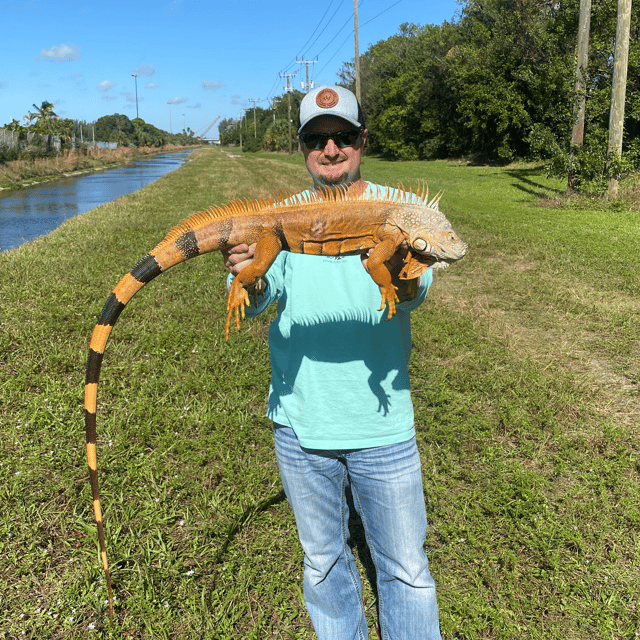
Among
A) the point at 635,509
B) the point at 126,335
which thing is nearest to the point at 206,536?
the point at 635,509

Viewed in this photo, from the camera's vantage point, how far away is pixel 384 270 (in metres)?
2.33

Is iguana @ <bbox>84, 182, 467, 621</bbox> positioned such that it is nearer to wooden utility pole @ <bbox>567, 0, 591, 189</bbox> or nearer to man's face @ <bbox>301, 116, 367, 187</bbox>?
man's face @ <bbox>301, 116, 367, 187</bbox>

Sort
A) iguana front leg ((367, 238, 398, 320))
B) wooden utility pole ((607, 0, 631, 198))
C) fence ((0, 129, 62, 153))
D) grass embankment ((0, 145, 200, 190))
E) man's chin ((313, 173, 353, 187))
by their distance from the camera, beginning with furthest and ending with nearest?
fence ((0, 129, 62, 153)) → grass embankment ((0, 145, 200, 190)) → wooden utility pole ((607, 0, 631, 198)) → man's chin ((313, 173, 353, 187)) → iguana front leg ((367, 238, 398, 320))

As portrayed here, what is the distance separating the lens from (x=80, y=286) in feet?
28.3

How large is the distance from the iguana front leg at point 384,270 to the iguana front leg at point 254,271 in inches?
21.4

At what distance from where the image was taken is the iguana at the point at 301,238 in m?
2.47

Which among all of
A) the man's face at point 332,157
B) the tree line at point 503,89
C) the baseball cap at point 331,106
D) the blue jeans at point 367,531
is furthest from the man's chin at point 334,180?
the tree line at point 503,89

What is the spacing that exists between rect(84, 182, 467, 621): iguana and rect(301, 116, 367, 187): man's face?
0.15 m

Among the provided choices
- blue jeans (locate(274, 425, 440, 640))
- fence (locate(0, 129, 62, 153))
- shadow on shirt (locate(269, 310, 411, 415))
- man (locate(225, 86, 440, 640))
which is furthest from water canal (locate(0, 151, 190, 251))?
blue jeans (locate(274, 425, 440, 640))

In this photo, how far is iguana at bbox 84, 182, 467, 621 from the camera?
2.47 m

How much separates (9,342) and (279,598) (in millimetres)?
5225

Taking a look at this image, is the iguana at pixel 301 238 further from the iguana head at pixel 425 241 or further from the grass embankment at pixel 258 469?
the grass embankment at pixel 258 469

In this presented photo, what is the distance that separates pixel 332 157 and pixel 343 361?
1134 millimetres

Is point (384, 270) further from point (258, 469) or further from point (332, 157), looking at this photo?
point (258, 469)
